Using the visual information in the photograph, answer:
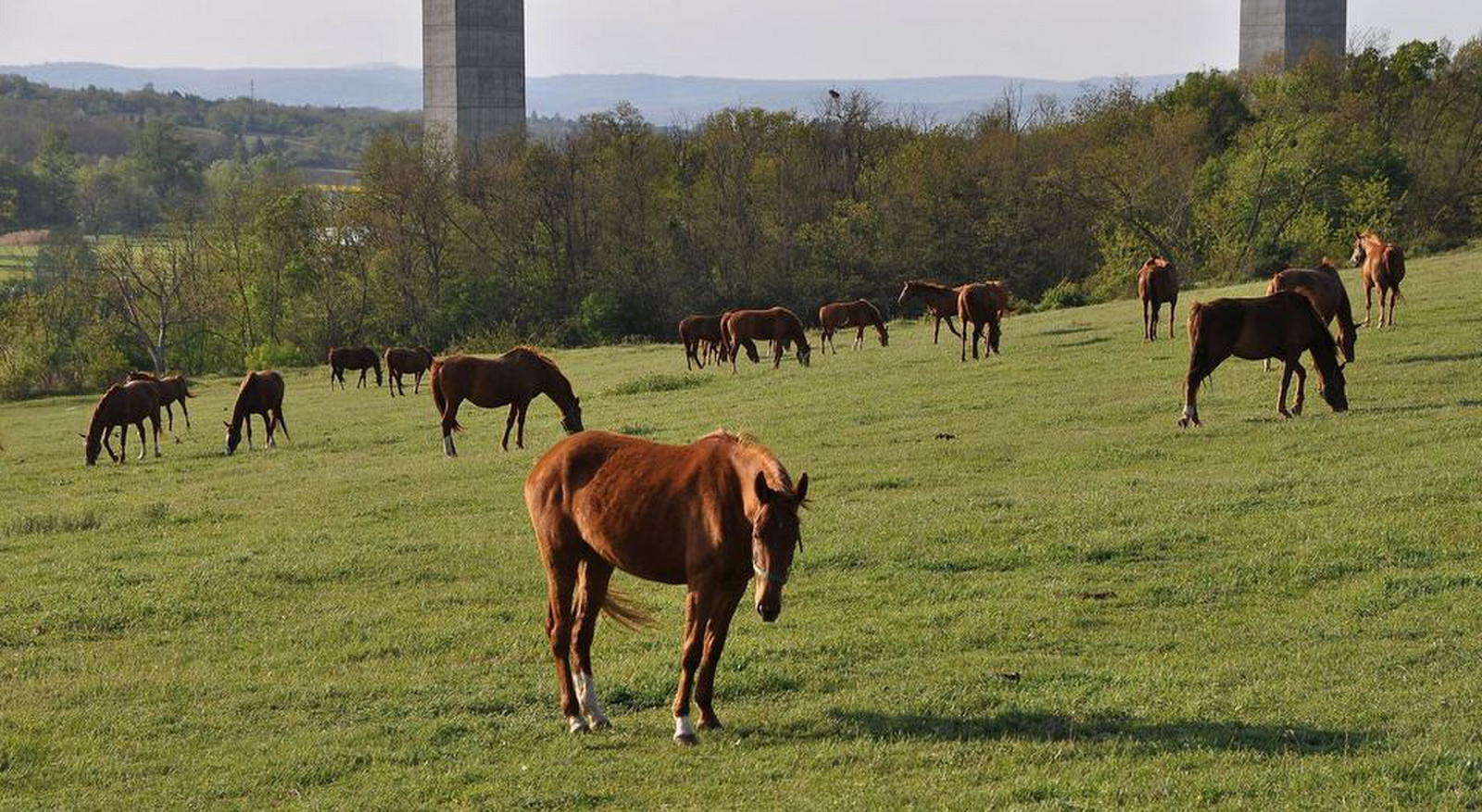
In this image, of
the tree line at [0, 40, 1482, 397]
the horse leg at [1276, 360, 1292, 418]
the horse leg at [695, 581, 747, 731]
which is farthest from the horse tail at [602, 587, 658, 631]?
the tree line at [0, 40, 1482, 397]

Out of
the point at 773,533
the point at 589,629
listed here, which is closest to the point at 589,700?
the point at 589,629

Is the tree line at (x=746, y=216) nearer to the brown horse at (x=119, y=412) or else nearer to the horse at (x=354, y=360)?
the horse at (x=354, y=360)

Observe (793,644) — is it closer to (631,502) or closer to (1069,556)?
(631,502)

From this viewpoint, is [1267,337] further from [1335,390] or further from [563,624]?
[563,624]

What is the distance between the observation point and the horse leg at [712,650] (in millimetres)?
8930

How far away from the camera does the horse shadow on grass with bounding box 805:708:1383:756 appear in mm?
8500

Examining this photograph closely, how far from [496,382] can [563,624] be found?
15723 mm

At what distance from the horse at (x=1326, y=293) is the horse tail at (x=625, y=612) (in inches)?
599

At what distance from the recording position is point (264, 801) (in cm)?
838

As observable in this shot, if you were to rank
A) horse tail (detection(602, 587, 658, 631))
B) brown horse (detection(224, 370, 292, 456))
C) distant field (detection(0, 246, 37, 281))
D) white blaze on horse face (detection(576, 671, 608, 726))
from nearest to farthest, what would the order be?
1. white blaze on horse face (detection(576, 671, 608, 726))
2. horse tail (detection(602, 587, 658, 631))
3. brown horse (detection(224, 370, 292, 456))
4. distant field (detection(0, 246, 37, 281))

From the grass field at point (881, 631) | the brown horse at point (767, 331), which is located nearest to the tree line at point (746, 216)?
the brown horse at point (767, 331)

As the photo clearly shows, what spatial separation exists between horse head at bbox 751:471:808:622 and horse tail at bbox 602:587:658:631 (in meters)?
1.84

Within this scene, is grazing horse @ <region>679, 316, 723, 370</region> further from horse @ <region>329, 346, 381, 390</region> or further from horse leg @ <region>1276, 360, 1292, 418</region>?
horse leg @ <region>1276, 360, 1292, 418</region>

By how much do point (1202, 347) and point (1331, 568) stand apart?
7801mm
